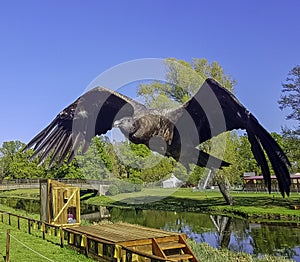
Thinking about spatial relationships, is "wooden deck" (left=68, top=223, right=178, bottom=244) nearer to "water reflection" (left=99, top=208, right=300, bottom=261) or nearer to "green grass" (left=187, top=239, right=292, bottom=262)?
"green grass" (left=187, top=239, right=292, bottom=262)

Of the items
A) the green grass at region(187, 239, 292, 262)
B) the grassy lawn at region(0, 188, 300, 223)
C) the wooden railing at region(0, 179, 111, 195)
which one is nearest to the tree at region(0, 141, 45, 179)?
the wooden railing at region(0, 179, 111, 195)

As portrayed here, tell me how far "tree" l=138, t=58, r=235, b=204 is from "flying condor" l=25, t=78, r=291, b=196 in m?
15.5

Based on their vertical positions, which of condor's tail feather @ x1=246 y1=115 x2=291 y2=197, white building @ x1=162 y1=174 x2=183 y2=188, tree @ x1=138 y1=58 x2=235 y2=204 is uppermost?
tree @ x1=138 y1=58 x2=235 y2=204

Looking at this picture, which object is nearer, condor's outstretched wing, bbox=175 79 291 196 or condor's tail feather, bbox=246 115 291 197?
condor's tail feather, bbox=246 115 291 197

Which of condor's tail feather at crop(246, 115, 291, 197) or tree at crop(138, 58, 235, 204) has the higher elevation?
tree at crop(138, 58, 235, 204)

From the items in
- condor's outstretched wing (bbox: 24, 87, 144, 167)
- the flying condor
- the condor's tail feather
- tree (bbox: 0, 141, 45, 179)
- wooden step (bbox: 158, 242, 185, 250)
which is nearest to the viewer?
the condor's tail feather

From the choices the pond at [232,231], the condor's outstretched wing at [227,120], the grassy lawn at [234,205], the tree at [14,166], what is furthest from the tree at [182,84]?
the tree at [14,166]

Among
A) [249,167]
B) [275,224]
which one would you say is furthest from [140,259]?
[249,167]

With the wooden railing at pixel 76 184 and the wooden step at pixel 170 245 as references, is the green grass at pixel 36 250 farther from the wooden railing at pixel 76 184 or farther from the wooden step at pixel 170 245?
the wooden railing at pixel 76 184

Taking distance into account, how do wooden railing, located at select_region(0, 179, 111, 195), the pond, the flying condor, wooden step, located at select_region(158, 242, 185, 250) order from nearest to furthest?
1. the flying condor
2. wooden step, located at select_region(158, 242, 185, 250)
3. the pond
4. wooden railing, located at select_region(0, 179, 111, 195)

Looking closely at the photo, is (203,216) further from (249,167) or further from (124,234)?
(249,167)

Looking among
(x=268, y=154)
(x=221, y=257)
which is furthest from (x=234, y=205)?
(x=268, y=154)

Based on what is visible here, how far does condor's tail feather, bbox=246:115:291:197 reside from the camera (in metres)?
5.77

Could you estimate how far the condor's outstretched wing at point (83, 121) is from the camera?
7578mm
